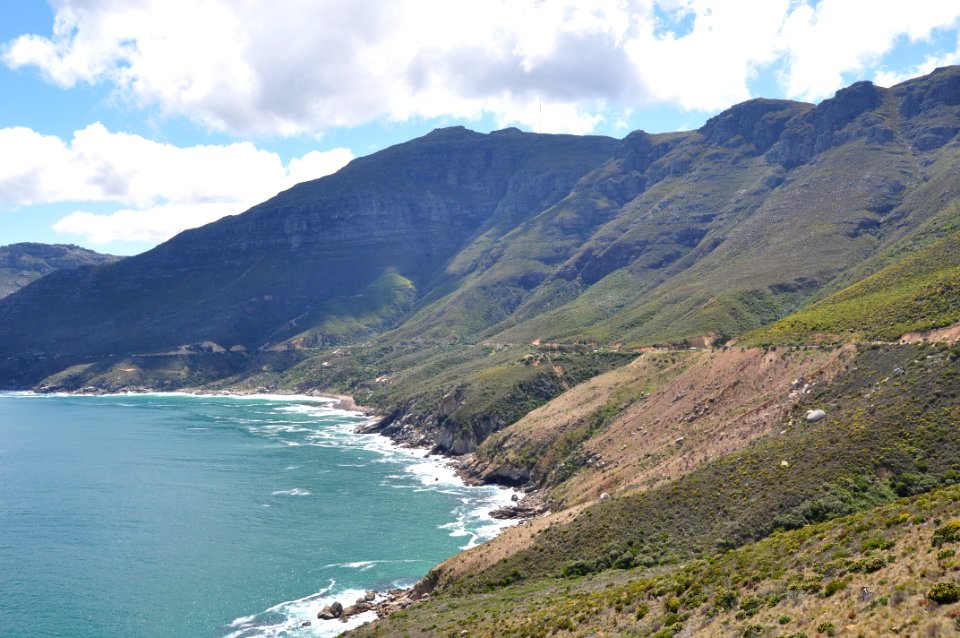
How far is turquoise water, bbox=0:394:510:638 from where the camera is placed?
6950 cm

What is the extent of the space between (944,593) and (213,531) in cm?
8984

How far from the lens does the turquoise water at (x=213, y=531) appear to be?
69500 millimetres

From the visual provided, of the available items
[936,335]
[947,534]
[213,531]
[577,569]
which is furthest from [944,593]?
[213,531]

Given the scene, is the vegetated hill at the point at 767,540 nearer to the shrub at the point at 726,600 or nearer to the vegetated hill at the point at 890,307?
the shrub at the point at 726,600

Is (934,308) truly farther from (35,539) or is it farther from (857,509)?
(35,539)

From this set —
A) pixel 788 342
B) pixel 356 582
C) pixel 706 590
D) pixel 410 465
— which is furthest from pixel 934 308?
pixel 410 465

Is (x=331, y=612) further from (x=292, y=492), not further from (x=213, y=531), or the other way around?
(x=292, y=492)

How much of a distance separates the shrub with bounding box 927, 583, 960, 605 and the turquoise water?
50.8 m

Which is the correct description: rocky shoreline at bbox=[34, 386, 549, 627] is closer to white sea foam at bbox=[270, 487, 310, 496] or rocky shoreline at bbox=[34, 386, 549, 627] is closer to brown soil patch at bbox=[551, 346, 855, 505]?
brown soil patch at bbox=[551, 346, 855, 505]

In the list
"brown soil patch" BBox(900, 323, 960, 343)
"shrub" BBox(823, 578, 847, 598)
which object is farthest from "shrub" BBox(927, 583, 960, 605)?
"brown soil patch" BBox(900, 323, 960, 343)

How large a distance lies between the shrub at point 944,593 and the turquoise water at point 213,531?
50814 millimetres

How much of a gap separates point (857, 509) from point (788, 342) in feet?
164

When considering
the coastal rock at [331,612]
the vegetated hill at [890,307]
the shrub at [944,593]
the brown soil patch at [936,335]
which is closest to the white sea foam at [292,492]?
the coastal rock at [331,612]

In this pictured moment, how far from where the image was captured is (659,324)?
17188 cm
